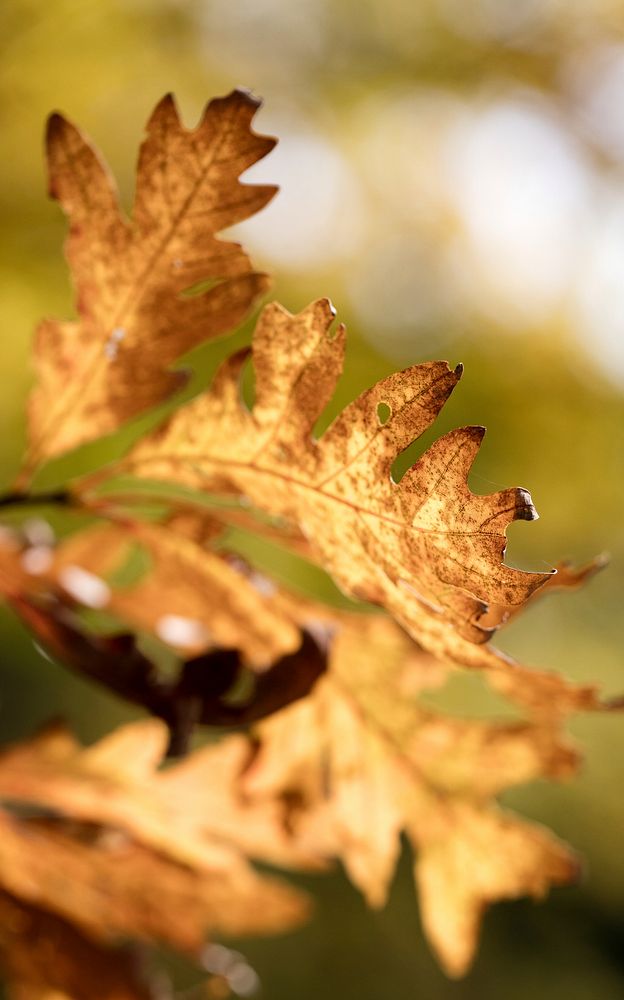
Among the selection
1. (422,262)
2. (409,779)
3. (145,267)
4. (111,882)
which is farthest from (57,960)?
(422,262)

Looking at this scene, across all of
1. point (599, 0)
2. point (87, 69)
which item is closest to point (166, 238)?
point (87, 69)

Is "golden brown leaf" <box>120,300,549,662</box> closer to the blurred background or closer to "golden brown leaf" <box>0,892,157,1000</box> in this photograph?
"golden brown leaf" <box>0,892,157,1000</box>

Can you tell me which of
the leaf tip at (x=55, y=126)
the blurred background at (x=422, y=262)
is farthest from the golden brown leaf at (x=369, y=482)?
the blurred background at (x=422, y=262)

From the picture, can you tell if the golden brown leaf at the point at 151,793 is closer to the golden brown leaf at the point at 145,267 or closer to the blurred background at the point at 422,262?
the golden brown leaf at the point at 145,267

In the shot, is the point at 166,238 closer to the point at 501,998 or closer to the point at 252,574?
the point at 252,574

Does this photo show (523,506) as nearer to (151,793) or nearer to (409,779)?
(409,779)

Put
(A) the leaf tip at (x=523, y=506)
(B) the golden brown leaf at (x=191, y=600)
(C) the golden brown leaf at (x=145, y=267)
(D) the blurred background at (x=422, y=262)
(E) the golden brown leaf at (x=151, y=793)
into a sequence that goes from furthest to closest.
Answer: (D) the blurred background at (x=422, y=262) → (E) the golden brown leaf at (x=151, y=793) → (B) the golden brown leaf at (x=191, y=600) → (C) the golden brown leaf at (x=145, y=267) → (A) the leaf tip at (x=523, y=506)
